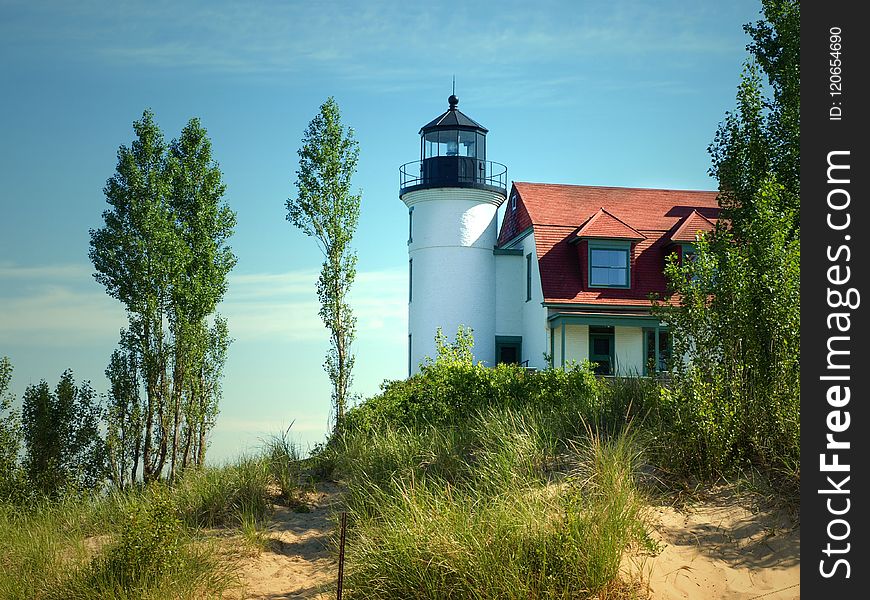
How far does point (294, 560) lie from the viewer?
10.7 m

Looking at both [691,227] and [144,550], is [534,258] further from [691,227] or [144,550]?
[144,550]

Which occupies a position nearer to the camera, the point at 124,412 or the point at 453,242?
the point at 124,412

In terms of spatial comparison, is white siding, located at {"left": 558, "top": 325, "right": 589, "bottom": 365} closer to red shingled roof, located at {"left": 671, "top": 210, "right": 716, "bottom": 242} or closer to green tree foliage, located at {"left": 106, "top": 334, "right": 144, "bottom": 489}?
red shingled roof, located at {"left": 671, "top": 210, "right": 716, "bottom": 242}

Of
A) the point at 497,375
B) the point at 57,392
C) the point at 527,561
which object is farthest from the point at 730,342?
the point at 57,392

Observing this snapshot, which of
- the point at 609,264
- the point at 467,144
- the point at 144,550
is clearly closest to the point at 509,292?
the point at 609,264

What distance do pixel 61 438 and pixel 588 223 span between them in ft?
56.2

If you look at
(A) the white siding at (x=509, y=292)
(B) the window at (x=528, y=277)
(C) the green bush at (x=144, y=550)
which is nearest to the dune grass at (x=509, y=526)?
(C) the green bush at (x=144, y=550)

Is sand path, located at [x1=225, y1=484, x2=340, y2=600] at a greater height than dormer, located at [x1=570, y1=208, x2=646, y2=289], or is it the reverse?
dormer, located at [x1=570, y1=208, x2=646, y2=289]

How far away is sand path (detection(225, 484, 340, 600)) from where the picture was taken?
384 inches

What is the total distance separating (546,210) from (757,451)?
2042 cm

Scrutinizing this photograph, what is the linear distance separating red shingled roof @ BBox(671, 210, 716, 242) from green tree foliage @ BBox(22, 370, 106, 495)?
18.5 meters

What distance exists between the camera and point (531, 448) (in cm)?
1091

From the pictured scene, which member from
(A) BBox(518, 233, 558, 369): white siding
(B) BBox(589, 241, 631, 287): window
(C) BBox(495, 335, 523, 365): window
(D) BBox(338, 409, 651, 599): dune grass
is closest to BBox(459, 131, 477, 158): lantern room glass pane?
(A) BBox(518, 233, 558, 369): white siding

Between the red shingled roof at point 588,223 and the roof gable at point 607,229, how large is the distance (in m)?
0.10
